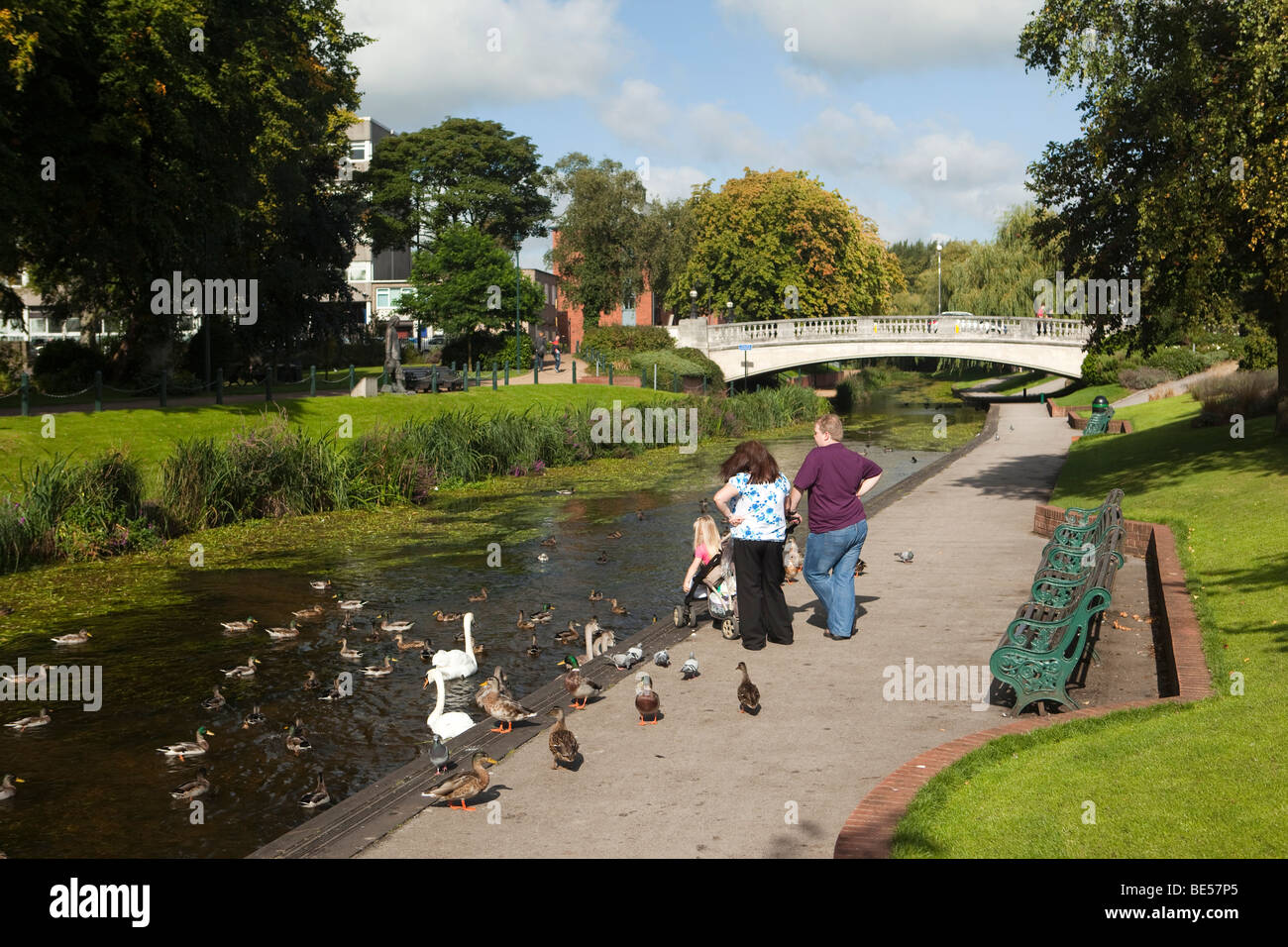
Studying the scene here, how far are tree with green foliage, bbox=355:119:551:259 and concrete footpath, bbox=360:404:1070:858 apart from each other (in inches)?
2807

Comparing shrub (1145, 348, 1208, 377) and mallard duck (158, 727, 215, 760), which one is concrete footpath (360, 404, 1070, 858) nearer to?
mallard duck (158, 727, 215, 760)

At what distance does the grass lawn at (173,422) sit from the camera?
24.1 metres

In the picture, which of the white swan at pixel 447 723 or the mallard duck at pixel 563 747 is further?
the white swan at pixel 447 723

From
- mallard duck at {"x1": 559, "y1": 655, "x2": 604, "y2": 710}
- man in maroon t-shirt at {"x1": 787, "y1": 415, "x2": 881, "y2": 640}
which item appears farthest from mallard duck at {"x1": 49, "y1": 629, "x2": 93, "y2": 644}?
man in maroon t-shirt at {"x1": 787, "y1": 415, "x2": 881, "y2": 640}

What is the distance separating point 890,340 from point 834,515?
2252 inches

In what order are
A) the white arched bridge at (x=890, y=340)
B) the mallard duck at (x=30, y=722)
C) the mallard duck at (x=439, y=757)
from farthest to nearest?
the white arched bridge at (x=890, y=340)
the mallard duck at (x=30, y=722)
the mallard duck at (x=439, y=757)

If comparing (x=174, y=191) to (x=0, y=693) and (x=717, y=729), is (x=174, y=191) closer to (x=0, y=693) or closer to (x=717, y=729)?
(x=0, y=693)

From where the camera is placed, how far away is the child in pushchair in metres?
12.4

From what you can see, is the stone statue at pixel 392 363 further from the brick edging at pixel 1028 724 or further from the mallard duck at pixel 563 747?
the mallard duck at pixel 563 747

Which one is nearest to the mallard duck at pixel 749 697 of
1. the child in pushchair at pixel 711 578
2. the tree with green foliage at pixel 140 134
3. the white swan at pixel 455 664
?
the child in pushchair at pixel 711 578

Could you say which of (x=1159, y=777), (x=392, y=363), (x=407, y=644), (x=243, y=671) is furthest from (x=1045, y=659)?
(x=392, y=363)

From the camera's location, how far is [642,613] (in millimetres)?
15555

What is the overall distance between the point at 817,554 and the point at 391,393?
102 ft

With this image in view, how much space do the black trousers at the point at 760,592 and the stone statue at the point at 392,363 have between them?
1229 inches
